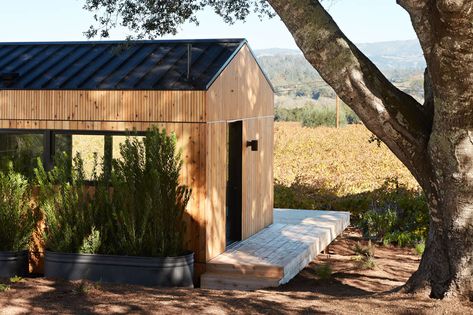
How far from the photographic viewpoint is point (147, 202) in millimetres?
9352

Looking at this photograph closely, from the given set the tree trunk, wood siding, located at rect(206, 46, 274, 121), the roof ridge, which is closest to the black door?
wood siding, located at rect(206, 46, 274, 121)

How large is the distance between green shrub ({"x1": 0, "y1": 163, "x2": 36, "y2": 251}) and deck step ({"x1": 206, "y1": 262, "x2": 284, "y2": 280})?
8.11 feet

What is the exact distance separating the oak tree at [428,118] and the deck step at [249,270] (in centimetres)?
233

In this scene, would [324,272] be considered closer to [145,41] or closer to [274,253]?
[274,253]

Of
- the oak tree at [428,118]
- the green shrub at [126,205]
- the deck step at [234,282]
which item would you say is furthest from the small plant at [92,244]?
the oak tree at [428,118]

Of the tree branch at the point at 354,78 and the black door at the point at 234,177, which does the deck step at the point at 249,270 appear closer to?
the black door at the point at 234,177

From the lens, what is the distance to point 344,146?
32875 millimetres

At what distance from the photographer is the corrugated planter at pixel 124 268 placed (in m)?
9.31

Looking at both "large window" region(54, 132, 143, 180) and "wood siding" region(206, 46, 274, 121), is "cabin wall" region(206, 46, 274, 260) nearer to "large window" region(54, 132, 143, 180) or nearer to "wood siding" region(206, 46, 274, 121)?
"wood siding" region(206, 46, 274, 121)

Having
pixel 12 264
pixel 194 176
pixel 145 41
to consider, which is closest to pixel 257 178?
pixel 194 176

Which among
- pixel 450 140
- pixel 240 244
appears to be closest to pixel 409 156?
pixel 450 140

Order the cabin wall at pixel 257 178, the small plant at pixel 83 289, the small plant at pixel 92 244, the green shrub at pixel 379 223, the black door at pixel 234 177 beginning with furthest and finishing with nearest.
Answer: the green shrub at pixel 379 223 → the cabin wall at pixel 257 178 → the black door at pixel 234 177 → the small plant at pixel 92 244 → the small plant at pixel 83 289

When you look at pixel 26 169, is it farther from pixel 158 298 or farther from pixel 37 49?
pixel 158 298

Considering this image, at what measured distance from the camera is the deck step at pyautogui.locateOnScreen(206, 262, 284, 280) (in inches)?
382
